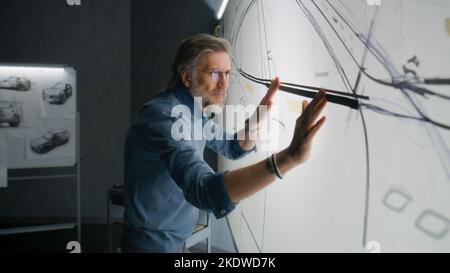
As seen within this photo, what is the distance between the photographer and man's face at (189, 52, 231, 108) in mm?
821

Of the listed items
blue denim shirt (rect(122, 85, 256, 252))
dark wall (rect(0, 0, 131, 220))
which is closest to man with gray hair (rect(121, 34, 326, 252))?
blue denim shirt (rect(122, 85, 256, 252))

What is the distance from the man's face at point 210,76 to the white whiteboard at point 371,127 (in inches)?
7.2

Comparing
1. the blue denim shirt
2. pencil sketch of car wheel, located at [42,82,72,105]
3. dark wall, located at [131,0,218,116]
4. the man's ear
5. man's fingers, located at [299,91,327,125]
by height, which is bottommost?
the blue denim shirt

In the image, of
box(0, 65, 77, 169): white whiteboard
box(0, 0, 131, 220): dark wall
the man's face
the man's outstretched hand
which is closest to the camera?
the man's outstretched hand

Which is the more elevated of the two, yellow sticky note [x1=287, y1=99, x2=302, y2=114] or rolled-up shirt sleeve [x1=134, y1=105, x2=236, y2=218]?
yellow sticky note [x1=287, y1=99, x2=302, y2=114]

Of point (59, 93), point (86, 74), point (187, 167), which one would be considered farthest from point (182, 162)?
point (86, 74)

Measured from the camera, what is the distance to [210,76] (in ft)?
2.72

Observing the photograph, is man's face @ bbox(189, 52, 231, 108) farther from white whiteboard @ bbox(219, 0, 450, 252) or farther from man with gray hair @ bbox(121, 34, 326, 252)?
white whiteboard @ bbox(219, 0, 450, 252)

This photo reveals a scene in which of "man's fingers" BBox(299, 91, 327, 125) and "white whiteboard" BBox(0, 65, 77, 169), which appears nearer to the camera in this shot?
"man's fingers" BBox(299, 91, 327, 125)

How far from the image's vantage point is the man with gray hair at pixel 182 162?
0.57m

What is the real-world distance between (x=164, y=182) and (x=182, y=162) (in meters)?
0.21

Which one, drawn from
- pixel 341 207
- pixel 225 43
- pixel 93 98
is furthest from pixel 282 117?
pixel 93 98

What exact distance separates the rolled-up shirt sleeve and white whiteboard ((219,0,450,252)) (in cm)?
23

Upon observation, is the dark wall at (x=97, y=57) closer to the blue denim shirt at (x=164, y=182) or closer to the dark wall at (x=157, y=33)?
the dark wall at (x=157, y=33)
